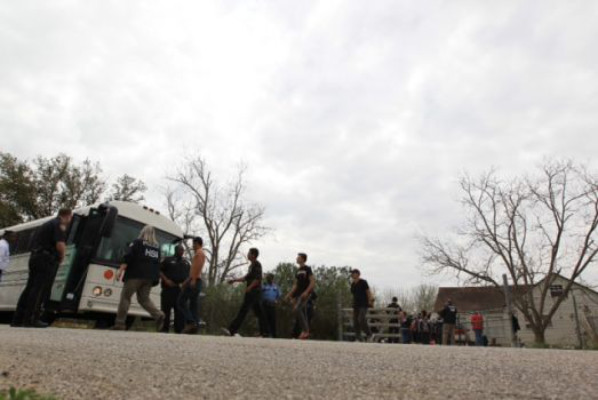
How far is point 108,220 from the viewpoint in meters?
9.70

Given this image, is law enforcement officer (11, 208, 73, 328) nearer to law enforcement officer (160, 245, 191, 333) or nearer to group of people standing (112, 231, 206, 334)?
group of people standing (112, 231, 206, 334)

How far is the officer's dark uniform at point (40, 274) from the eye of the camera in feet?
22.6

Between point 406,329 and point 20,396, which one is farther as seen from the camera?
point 406,329

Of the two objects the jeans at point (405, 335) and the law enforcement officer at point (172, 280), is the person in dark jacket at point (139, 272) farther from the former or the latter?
the jeans at point (405, 335)

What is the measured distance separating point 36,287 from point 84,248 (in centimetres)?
295

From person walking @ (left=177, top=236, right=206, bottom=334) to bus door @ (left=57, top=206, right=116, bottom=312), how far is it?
225 cm

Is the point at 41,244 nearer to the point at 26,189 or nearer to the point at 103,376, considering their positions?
the point at 103,376

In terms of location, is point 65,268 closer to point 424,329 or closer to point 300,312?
point 300,312

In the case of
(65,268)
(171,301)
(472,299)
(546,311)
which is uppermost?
(472,299)

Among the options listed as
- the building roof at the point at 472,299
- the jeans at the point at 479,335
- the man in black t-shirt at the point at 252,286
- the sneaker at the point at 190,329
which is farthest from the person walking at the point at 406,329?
the building roof at the point at 472,299

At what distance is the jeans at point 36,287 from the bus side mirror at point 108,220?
102 inches

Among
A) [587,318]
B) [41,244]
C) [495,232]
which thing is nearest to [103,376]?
[41,244]

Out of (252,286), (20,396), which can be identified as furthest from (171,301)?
(20,396)

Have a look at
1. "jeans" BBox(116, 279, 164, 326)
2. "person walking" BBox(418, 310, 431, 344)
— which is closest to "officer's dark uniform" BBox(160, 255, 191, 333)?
"jeans" BBox(116, 279, 164, 326)
